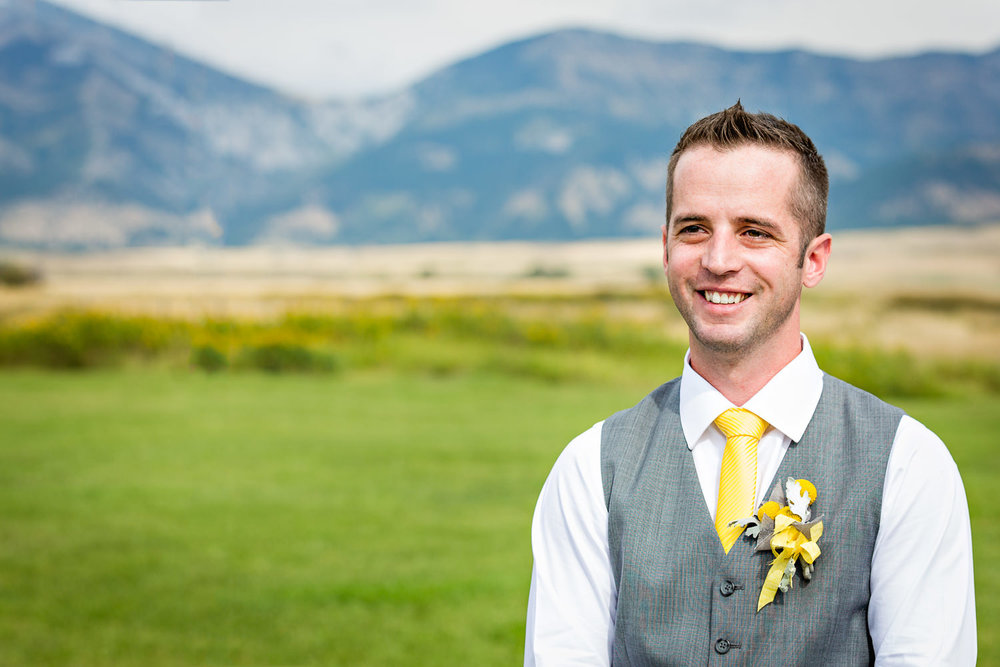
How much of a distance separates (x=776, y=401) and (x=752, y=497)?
0.18 meters

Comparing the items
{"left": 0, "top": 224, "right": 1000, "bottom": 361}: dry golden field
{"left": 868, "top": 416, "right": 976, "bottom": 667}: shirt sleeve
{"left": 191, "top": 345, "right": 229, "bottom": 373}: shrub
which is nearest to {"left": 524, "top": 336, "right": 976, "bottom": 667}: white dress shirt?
{"left": 868, "top": 416, "right": 976, "bottom": 667}: shirt sleeve

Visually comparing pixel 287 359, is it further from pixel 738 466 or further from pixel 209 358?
pixel 738 466

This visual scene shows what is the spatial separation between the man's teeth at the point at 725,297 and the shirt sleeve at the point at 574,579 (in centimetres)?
35

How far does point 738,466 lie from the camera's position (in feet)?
5.10

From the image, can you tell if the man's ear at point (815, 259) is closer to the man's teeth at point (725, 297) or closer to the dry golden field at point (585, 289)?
the man's teeth at point (725, 297)

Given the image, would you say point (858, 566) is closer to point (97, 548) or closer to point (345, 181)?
point (97, 548)

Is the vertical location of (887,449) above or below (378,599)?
above

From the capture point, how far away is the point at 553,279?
22.5m

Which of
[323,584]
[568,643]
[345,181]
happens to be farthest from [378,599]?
[345,181]

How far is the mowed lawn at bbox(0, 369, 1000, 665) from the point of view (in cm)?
508

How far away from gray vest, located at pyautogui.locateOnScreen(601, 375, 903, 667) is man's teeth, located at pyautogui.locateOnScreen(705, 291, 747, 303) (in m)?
0.24

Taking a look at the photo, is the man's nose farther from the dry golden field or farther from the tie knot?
the dry golden field

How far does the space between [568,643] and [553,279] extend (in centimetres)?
2114

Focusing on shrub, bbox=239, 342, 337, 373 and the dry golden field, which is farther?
the dry golden field
